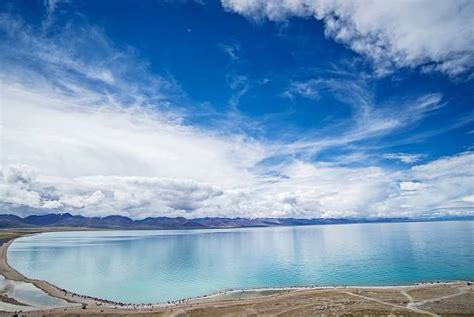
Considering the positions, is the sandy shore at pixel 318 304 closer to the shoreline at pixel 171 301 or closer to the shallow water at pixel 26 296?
the shoreline at pixel 171 301

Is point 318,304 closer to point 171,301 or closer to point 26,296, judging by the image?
point 171,301

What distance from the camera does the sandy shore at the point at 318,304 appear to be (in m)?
60.5

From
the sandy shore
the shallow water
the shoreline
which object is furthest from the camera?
the shoreline

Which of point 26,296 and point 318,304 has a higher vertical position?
point 318,304

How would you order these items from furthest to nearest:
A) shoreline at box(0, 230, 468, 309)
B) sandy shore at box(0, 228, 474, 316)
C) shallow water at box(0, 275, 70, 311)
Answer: shoreline at box(0, 230, 468, 309)
shallow water at box(0, 275, 70, 311)
sandy shore at box(0, 228, 474, 316)

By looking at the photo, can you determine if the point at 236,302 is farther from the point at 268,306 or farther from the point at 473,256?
the point at 473,256

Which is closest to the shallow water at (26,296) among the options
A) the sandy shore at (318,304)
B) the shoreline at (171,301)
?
the shoreline at (171,301)

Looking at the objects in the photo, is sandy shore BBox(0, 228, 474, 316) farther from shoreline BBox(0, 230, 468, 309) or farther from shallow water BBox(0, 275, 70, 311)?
shallow water BBox(0, 275, 70, 311)

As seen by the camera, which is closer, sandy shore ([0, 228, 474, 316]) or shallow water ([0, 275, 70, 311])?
sandy shore ([0, 228, 474, 316])

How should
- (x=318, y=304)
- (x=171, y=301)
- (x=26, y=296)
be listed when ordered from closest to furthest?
(x=318, y=304) < (x=171, y=301) < (x=26, y=296)

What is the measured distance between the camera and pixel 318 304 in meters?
64.9

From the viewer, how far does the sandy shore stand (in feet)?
198

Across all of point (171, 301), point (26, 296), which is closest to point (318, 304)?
point (171, 301)

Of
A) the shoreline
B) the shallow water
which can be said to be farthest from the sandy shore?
the shallow water
